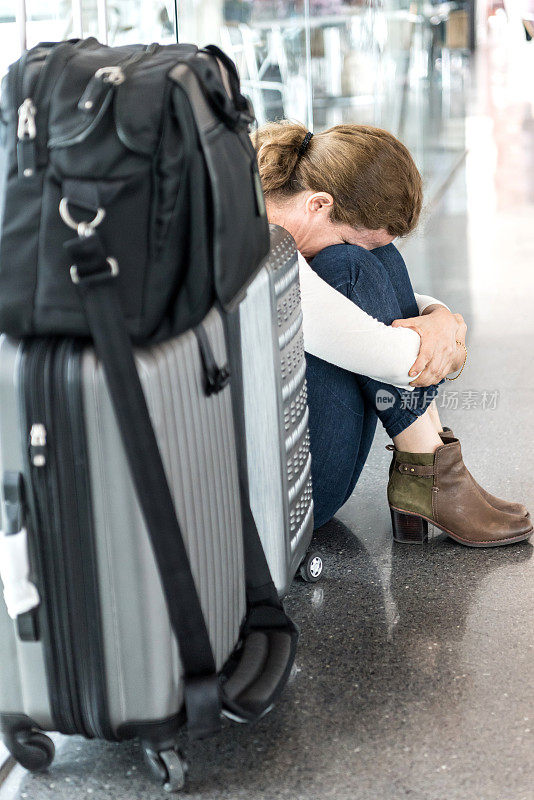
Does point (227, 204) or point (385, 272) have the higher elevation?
point (227, 204)

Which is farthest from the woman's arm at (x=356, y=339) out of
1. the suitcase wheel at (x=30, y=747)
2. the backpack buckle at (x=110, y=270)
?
the suitcase wheel at (x=30, y=747)

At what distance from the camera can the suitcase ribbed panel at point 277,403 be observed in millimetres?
1256

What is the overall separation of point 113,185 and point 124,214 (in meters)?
0.03

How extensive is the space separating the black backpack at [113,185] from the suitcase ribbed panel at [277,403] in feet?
0.84

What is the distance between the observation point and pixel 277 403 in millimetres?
1327

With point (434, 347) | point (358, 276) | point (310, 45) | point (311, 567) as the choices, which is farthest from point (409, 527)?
point (310, 45)

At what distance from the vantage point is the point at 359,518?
6.22ft

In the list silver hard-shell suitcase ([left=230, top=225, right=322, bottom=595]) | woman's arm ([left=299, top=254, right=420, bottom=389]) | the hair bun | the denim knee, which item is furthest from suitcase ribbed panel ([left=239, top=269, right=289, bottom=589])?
the hair bun

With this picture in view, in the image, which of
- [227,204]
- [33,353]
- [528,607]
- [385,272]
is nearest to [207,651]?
[33,353]

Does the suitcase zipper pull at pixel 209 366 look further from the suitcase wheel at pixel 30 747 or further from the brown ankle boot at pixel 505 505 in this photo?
the brown ankle boot at pixel 505 505

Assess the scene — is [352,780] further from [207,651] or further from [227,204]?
[227,204]

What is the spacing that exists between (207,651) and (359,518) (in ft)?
2.88

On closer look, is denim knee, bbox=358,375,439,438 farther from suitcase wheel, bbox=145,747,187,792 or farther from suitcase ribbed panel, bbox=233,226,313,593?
suitcase wheel, bbox=145,747,187,792

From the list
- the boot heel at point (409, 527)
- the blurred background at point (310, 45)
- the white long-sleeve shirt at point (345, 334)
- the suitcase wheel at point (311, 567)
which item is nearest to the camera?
the white long-sleeve shirt at point (345, 334)
